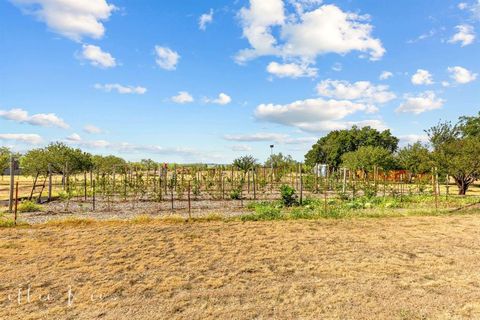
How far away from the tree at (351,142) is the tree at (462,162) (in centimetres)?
2847

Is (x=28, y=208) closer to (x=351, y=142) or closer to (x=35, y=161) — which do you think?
(x=35, y=161)

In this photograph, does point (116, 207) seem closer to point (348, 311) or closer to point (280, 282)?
point (280, 282)

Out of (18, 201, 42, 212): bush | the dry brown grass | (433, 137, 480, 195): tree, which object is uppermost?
(433, 137, 480, 195): tree

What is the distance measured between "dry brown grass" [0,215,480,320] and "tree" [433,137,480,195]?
41.2 feet

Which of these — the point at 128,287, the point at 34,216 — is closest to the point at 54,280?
the point at 128,287

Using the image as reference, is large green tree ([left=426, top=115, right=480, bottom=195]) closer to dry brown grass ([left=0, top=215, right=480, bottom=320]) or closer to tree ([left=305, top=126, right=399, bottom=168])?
dry brown grass ([left=0, top=215, right=480, bottom=320])

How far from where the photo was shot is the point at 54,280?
505 centimetres

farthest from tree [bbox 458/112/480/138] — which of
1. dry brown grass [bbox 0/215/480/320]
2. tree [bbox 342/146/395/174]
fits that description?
dry brown grass [bbox 0/215/480/320]

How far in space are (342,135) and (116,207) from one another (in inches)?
1706

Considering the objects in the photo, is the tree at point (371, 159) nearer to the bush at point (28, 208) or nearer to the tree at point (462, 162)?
the tree at point (462, 162)

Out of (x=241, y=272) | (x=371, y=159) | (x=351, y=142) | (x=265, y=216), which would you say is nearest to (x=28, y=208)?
(x=265, y=216)

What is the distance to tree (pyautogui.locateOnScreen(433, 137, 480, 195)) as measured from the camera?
19484 mm

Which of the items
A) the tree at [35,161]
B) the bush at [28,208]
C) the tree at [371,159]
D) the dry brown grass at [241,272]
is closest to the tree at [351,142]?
the tree at [371,159]

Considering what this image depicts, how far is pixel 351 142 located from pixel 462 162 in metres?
32.4
